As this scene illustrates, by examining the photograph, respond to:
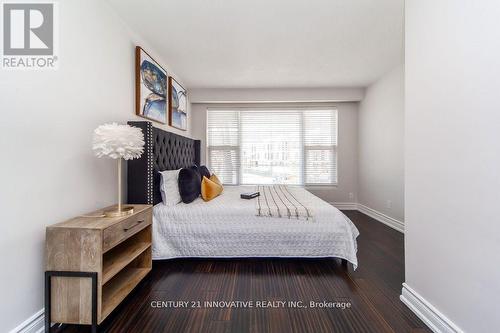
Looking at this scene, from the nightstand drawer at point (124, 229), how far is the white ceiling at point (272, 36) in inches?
76.9

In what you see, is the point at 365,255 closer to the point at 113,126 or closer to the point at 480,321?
the point at 480,321

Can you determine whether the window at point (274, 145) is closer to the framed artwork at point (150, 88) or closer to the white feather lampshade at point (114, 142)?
the framed artwork at point (150, 88)

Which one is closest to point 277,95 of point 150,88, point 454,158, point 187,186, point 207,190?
point 150,88

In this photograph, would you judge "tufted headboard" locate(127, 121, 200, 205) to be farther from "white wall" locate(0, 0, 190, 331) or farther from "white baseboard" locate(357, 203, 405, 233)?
"white baseboard" locate(357, 203, 405, 233)

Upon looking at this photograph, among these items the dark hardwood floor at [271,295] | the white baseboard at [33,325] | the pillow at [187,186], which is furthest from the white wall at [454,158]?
the white baseboard at [33,325]

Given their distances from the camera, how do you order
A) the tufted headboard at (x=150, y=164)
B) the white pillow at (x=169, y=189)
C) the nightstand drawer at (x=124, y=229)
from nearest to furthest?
the nightstand drawer at (x=124, y=229), the tufted headboard at (x=150, y=164), the white pillow at (x=169, y=189)

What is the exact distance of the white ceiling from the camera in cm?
195

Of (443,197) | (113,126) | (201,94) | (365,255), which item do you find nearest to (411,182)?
(443,197)

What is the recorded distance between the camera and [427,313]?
140 centimetres

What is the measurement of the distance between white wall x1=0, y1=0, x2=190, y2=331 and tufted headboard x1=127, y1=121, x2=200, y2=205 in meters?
0.18

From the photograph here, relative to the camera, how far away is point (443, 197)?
129 cm

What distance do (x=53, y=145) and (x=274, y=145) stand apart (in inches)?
144

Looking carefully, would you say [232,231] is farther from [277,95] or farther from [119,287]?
[277,95]

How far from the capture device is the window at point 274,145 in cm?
450
